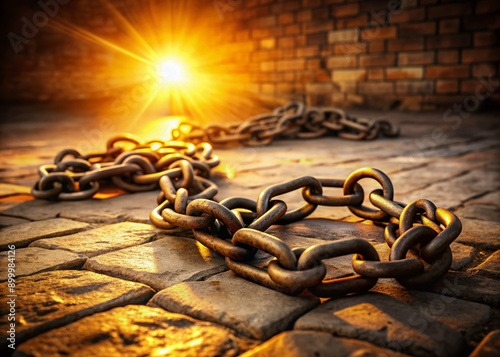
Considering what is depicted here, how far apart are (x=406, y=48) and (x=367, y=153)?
4617mm

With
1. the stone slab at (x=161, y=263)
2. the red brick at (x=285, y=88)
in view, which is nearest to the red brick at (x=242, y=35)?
the red brick at (x=285, y=88)

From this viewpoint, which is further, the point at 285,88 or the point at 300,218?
the point at 285,88

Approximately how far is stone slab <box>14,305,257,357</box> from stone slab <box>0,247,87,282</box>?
1.44 ft

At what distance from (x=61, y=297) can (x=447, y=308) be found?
3.53 feet

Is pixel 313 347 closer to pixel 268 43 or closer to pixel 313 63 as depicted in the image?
pixel 313 63

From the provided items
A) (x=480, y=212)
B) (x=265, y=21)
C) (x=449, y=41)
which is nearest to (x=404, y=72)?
(x=449, y=41)

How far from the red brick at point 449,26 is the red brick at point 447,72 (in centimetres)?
61

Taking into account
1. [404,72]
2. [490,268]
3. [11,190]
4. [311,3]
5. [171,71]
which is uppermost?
[311,3]

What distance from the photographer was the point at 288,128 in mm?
5238

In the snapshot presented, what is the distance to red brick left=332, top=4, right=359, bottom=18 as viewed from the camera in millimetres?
8688

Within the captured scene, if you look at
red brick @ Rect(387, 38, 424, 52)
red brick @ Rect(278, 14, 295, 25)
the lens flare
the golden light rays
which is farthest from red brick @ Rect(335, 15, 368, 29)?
the lens flare

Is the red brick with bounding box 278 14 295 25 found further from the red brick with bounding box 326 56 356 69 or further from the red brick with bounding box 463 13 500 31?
the red brick with bounding box 463 13 500 31

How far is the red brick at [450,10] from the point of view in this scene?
24.2ft

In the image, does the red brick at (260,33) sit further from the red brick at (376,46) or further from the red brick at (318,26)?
the red brick at (376,46)
